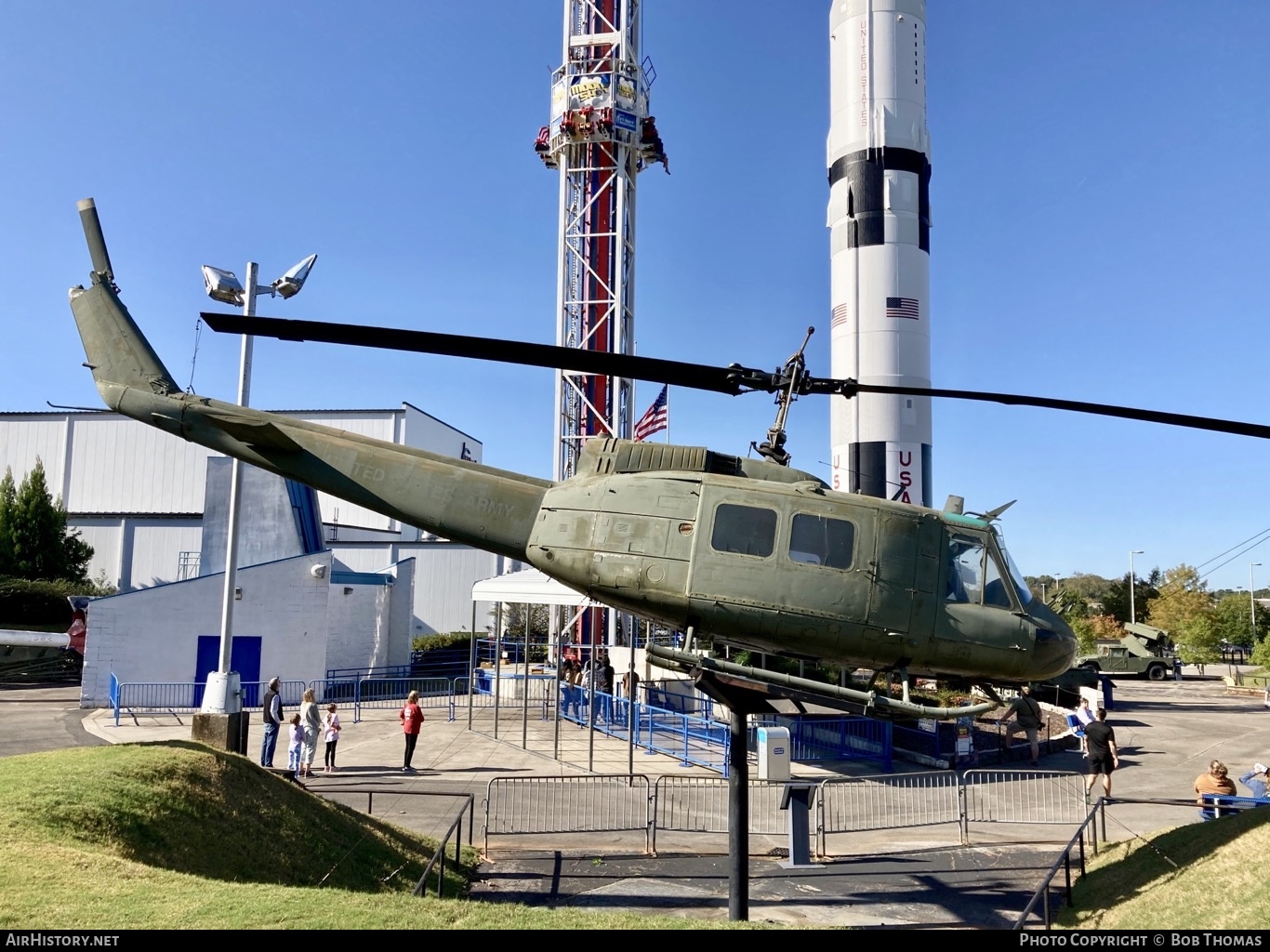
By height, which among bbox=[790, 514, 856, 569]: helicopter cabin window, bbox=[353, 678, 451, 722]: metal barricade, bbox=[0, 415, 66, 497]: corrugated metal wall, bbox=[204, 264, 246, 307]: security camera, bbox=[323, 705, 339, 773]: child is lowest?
bbox=[353, 678, 451, 722]: metal barricade

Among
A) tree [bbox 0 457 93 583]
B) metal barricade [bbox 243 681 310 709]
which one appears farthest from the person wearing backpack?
tree [bbox 0 457 93 583]

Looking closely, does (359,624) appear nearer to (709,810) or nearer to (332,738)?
(332,738)

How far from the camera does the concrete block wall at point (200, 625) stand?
26.2m

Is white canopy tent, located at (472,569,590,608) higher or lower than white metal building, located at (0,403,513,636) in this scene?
lower

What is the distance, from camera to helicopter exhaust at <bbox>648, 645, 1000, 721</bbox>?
855cm

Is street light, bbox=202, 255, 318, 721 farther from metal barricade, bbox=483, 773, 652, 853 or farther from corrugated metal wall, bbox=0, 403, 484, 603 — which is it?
corrugated metal wall, bbox=0, 403, 484, 603

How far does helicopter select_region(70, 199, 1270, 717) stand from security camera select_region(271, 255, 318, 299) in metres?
9.08

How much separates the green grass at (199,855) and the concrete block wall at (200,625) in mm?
18029

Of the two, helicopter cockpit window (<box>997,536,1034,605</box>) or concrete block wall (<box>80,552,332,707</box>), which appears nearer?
helicopter cockpit window (<box>997,536,1034,605</box>)

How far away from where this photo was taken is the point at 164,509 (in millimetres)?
54062

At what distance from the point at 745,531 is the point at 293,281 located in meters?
11.9

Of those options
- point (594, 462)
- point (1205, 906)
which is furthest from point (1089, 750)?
point (594, 462)

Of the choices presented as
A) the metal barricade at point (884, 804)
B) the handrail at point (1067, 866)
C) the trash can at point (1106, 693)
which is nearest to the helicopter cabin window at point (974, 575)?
the handrail at point (1067, 866)

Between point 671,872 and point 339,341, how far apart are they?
323 inches
